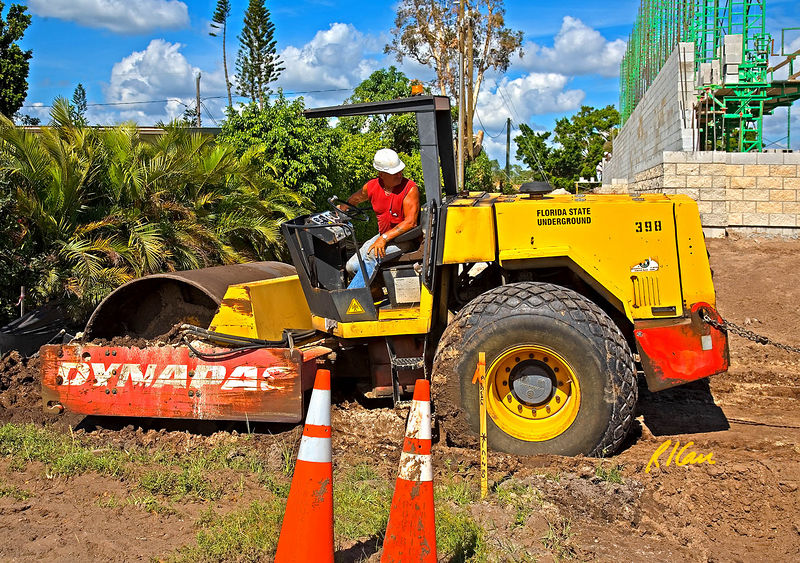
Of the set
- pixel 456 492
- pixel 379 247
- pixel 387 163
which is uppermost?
pixel 387 163

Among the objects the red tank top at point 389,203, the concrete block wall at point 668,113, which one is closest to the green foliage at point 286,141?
the concrete block wall at point 668,113

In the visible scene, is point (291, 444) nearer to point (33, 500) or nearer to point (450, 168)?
point (33, 500)

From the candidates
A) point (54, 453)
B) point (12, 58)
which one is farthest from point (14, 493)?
point (12, 58)

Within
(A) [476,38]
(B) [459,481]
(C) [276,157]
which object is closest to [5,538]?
(B) [459,481]

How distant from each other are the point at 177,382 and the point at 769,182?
37.6 feet

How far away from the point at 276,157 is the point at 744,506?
38.6 ft

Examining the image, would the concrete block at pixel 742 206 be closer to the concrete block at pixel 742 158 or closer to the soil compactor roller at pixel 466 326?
the concrete block at pixel 742 158

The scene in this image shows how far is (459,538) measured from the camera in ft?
12.8

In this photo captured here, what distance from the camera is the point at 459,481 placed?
4777 millimetres

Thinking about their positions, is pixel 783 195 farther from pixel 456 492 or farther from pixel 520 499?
pixel 456 492

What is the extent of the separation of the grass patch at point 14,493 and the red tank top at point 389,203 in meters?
3.19

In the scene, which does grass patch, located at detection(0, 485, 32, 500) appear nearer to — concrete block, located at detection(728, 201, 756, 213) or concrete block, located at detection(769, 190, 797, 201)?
concrete block, located at detection(728, 201, 756, 213)

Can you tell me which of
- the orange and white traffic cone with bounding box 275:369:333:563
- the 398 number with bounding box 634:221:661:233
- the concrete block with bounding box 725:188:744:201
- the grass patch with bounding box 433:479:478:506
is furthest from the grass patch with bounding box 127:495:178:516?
the concrete block with bounding box 725:188:744:201

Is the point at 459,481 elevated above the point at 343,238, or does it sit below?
below
